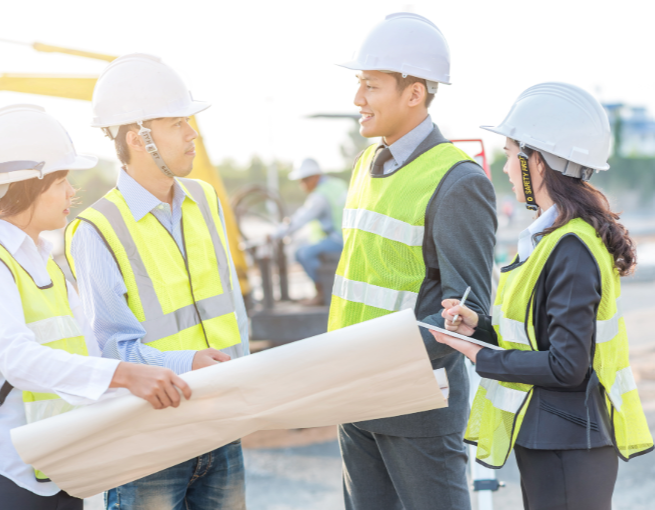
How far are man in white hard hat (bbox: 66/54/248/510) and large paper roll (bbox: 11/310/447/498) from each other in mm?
179

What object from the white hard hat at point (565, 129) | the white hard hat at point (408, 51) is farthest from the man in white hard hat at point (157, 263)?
the white hard hat at point (565, 129)

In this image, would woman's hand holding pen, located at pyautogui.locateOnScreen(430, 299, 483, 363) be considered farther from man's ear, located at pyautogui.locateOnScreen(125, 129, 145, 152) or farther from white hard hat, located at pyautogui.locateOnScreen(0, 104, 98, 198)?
white hard hat, located at pyautogui.locateOnScreen(0, 104, 98, 198)

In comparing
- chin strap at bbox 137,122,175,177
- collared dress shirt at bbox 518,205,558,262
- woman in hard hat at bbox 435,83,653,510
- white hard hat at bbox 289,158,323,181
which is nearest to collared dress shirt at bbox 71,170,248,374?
chin strap at bbox 137,122,175,177

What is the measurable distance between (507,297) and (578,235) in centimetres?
30

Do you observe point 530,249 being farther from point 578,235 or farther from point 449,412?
point 449,412

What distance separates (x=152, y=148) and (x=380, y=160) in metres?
0.86

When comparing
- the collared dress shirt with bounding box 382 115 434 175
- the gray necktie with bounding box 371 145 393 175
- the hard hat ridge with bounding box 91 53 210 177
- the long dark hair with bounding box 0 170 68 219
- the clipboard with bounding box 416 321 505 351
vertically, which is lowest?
the clipboard with bounding box 416 321 505 351

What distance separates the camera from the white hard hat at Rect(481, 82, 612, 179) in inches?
79.9

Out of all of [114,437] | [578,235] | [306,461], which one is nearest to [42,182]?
[114,437]

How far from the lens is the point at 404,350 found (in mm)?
1831

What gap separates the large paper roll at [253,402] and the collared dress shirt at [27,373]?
78 mm

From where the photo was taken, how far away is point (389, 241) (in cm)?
220

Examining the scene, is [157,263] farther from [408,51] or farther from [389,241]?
[408,51]

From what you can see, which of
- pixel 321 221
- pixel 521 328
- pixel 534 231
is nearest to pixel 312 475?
pixel 521 328
